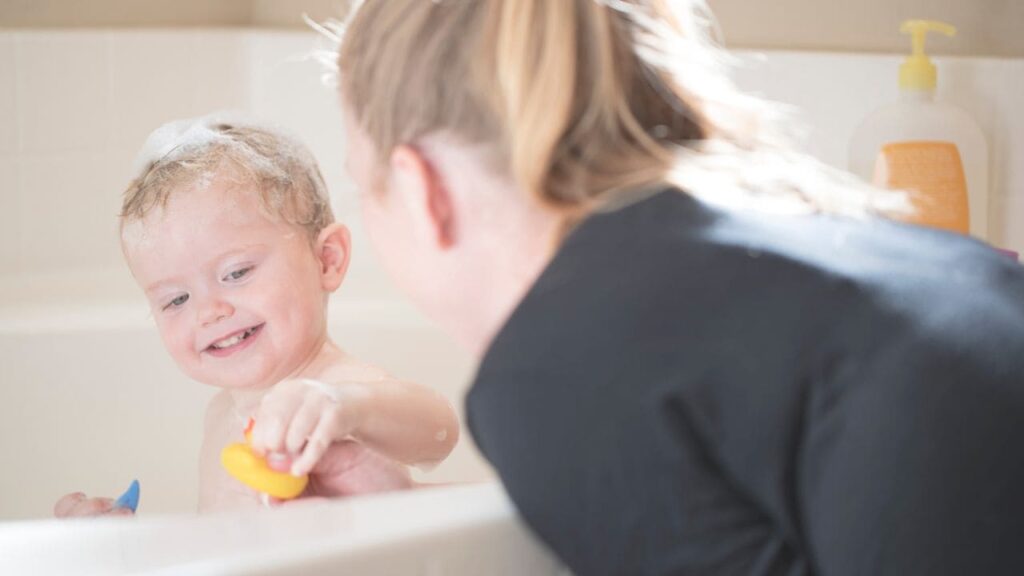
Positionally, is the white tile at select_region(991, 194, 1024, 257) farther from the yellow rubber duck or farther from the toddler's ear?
the yellow rubber duck

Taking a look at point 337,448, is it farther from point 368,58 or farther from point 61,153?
point 61,153

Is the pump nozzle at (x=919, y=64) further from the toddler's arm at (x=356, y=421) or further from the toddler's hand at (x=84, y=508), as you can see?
the toddler's hand at (x=84, y=508)

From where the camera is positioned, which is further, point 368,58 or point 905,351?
point 368,58

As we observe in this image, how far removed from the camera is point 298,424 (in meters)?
1.02

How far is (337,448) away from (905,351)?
0.48 metres

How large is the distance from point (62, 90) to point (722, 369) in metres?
1.35

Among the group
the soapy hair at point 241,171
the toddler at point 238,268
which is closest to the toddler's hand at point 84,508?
the toddler at point 238,268

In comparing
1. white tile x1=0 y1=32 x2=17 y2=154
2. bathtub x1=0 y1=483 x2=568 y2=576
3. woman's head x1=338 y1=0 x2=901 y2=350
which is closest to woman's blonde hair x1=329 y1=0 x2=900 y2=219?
woman's head x1=338 y1=0 x2=901 y2=350

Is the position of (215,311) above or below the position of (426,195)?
below

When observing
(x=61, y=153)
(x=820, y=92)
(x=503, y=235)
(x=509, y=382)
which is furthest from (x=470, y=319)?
(x=61, y=153)

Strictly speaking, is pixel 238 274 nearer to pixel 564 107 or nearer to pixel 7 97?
pixel 564 107

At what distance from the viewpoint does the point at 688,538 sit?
75cm

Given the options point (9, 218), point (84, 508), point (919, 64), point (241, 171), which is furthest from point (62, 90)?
point (919, 64)

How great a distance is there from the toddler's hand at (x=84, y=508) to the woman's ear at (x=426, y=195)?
501 millimetres
